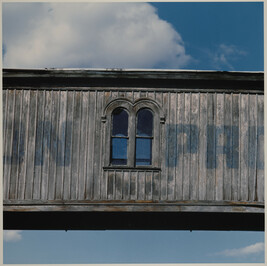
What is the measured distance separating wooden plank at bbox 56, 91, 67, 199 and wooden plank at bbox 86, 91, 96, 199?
676 millimetres

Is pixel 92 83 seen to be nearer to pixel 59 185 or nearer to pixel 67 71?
pixel 67 71

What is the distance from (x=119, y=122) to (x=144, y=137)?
2.62ft

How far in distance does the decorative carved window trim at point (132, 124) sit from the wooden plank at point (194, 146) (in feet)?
2.74

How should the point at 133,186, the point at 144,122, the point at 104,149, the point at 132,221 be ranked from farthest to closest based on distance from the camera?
the point at 132,221
the point at 144,122
the point at 104,149
the point at 133,186

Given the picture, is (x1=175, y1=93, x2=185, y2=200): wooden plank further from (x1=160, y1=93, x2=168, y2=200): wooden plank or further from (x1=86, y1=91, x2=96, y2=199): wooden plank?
(x1=86, y1=91, x2=96, y2=199): wooden plank

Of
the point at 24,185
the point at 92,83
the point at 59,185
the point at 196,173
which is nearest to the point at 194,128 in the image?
the point at 196,173

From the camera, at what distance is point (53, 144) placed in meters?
13.2

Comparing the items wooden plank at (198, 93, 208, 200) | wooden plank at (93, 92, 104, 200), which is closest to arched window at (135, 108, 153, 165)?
wooden plank at (93, 92, 104, 200)

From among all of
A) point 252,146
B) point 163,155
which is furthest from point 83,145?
point 252,146

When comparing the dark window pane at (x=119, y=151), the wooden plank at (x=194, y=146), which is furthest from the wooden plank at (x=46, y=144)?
the wooden plank at (x=194, y=146)

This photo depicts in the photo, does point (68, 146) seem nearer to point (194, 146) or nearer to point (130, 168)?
point (130, 168)

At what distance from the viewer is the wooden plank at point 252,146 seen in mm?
13086

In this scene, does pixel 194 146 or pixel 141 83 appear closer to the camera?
pixel 194 146

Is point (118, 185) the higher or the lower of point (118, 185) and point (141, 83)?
the lower
